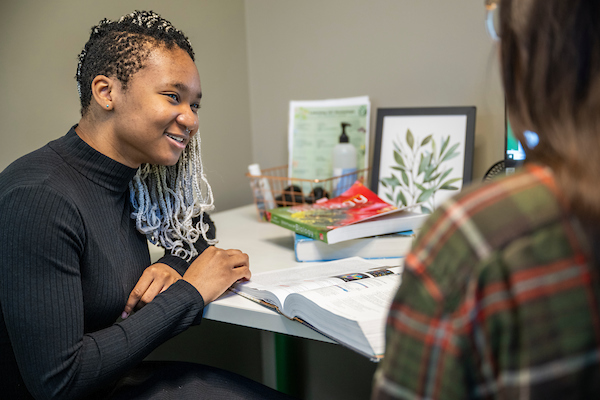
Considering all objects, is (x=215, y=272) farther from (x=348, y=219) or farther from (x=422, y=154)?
(x=422, y=154)

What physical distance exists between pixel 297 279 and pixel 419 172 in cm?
63

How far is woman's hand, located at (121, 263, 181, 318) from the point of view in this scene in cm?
85

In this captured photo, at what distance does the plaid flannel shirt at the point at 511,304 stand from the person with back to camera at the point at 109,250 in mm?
533

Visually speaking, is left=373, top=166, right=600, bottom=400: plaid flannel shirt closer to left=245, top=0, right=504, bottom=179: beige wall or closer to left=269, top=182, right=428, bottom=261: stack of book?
left=269, top=182, right=428, bottom=261: stack of book

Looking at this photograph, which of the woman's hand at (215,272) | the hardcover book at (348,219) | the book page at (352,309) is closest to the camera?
the book page at (352,309)

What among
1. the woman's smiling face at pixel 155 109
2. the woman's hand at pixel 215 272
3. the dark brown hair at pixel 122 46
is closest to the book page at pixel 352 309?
the woman's hand at pixel 215 272

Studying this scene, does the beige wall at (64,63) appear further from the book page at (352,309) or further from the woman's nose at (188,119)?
the book page at (352,309)

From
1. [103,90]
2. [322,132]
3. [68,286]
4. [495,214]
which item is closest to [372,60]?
[322,132]

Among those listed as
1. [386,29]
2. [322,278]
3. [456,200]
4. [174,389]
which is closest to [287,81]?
[386,29]

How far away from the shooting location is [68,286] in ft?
2.31

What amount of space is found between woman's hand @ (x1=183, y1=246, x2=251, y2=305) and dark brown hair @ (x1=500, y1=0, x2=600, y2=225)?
603 millimetres

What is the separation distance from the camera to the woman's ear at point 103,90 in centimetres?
84

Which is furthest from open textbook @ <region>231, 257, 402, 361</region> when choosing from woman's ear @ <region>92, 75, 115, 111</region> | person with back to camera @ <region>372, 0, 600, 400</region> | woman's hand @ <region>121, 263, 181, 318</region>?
Answer: woman's ear @ <region>92, 75, 115, 111</region>

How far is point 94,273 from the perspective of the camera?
78 centimetres
